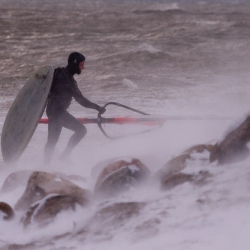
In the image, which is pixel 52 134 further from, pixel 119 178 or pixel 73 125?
pixel 119 178

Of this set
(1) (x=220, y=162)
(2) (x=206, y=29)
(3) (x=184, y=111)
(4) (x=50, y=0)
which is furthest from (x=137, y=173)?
(4) (x=50, y=0)

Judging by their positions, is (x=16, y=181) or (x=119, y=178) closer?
(x=119, y=178)

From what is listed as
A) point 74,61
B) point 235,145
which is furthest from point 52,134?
point 235,145

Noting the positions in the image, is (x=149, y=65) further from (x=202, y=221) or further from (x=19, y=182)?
(x=202, y=221)

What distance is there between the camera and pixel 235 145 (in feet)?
20.0

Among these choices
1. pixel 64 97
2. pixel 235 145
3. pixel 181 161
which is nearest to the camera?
pixel 235 145

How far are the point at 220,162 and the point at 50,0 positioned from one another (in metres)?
133

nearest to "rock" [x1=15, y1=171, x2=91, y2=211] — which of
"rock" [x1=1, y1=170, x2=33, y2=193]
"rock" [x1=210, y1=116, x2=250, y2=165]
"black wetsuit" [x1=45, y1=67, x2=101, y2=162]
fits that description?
"rock" [x1=1, y1=170, x2=33, y2=193]

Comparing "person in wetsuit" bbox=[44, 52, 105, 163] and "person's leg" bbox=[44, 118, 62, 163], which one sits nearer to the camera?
"person in wetsuit" bbox=[44, 52, 105, 163]

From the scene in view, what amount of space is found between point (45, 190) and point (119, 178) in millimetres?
764

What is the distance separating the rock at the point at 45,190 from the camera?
5988 millimetres

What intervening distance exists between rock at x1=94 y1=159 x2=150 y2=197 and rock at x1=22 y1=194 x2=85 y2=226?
470 mm

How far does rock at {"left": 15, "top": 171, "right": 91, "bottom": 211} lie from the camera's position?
5.99 metres

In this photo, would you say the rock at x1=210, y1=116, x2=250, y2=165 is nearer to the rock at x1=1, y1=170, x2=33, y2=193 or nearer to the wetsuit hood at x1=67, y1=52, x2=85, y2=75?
the rock at x1=1, y1=170, x2=33, y2=193
